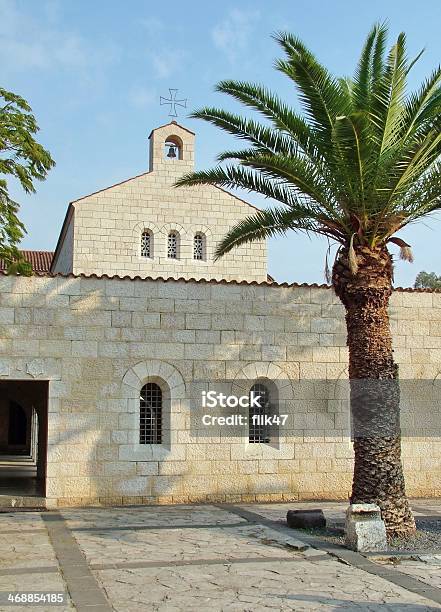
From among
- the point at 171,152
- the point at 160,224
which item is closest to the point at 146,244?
the point at 160,224

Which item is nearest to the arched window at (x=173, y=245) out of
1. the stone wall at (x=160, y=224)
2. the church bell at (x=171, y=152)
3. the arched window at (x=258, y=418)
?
the stone wall at (x=160, y=224)

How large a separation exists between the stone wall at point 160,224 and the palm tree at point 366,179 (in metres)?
13.6

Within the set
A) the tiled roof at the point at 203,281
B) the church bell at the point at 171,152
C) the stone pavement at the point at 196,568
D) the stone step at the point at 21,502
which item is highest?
the church bell at the point at 171,152

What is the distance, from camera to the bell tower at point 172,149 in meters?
25.0

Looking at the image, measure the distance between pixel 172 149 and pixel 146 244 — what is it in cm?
375

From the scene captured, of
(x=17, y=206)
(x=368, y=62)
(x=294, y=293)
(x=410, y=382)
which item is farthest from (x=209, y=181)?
(x=410, y=382)

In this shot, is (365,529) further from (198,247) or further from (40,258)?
(40,258)

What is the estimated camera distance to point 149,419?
13.0 meters

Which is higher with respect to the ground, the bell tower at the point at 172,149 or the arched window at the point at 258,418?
the bell tower at the point at 172,149

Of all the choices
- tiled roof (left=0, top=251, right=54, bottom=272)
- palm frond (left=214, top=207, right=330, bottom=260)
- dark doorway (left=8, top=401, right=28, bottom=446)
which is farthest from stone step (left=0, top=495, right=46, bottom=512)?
tiled roof (left=0, top=251, right=54, bottom=272)

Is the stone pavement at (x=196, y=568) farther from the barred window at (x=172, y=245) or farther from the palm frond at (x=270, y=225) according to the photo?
the barred window at (x=172, y=245)

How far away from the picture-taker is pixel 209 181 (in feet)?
35.7

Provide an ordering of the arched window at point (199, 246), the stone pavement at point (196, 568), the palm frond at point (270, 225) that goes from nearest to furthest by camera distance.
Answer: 1. the stone pavement at point (196, 568)
2. the palm frond at point (270, 225)
3. the arched window at point (199, 246)

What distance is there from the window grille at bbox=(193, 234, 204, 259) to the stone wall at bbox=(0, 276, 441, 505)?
445 inches
